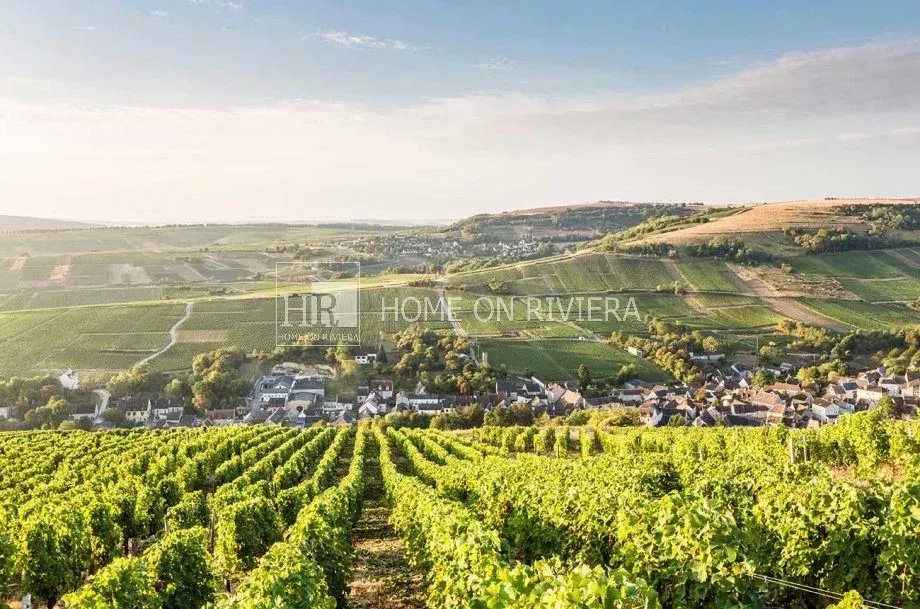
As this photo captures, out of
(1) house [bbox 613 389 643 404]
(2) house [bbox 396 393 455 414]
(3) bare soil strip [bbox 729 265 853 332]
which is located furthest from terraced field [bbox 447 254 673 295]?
(2) house [bbox 396 393 455 414]

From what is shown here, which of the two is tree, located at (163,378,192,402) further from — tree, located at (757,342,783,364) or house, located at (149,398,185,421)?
tree, located at (757,342,783,364)


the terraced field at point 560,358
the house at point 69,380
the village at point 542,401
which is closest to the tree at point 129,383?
the village at point 542,401

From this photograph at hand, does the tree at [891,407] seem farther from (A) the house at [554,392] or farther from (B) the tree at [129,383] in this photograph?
(B) the tree at [129,383]

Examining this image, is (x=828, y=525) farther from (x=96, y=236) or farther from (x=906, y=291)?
(x=96, y=236)

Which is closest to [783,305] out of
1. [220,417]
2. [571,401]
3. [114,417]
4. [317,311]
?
[571,401]

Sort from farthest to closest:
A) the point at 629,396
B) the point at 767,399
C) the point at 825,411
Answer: the point at 629,396 → the point at 767,399 → the point at 825,411

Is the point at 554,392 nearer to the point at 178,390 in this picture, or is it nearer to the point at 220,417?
the point at 220,417

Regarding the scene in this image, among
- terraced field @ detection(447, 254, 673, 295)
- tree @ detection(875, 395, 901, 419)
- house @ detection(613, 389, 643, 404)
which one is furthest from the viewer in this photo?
terraced field @ detection(447, 254, 673, 295)
